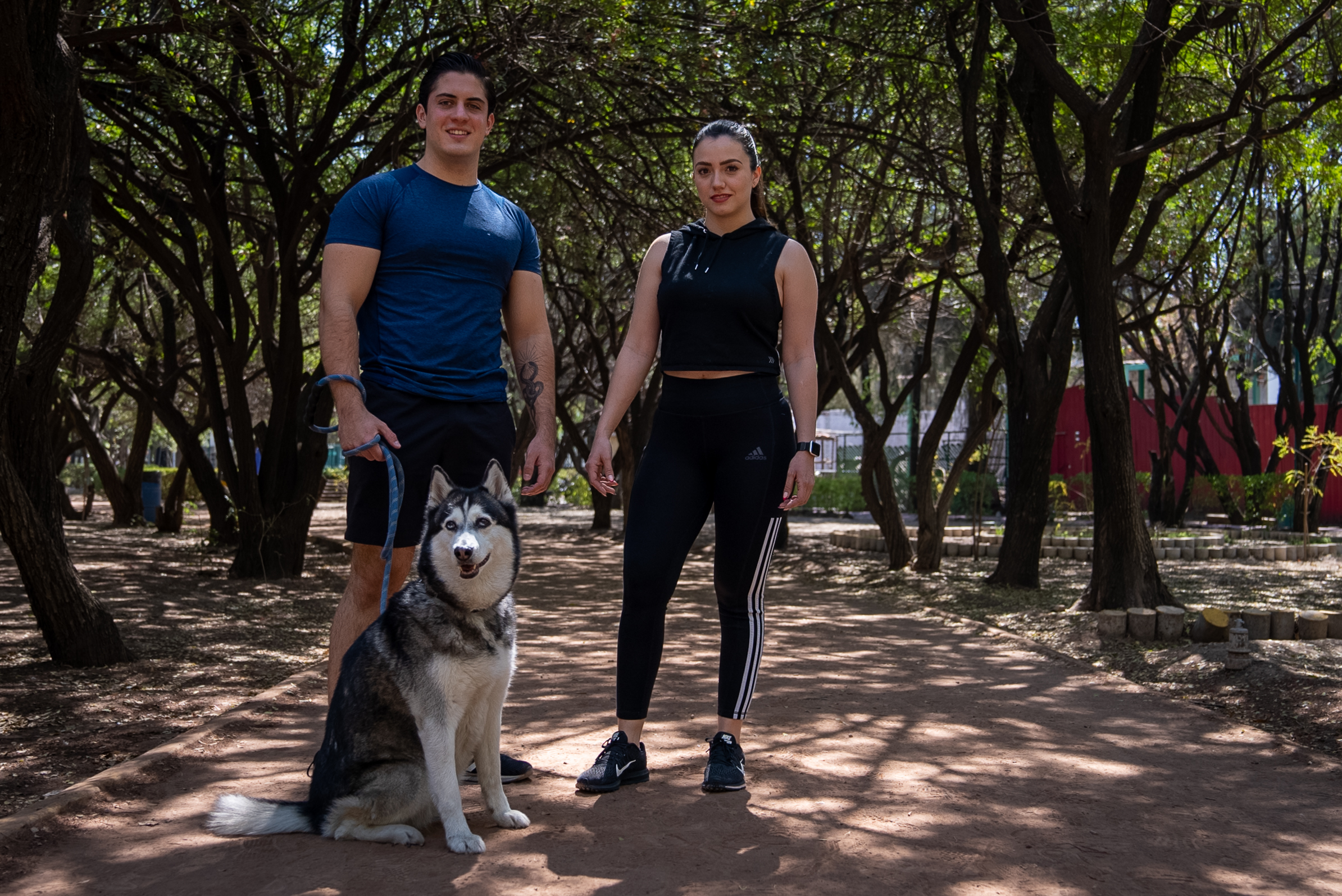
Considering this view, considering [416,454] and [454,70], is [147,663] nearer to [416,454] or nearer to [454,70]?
[416,454]

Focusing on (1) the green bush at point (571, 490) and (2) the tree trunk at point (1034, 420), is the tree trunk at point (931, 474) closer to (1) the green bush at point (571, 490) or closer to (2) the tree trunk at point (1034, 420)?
(2) the tree trunk at point (1034, 420)

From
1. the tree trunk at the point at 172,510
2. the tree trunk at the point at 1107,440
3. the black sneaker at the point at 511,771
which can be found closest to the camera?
the black sneaker at the point at 511,771

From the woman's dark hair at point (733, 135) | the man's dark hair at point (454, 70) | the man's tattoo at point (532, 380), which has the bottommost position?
the man's tattoo at point (532, 380)

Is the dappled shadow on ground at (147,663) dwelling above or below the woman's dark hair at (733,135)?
below

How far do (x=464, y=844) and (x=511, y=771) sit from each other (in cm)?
82

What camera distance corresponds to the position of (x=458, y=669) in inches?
128

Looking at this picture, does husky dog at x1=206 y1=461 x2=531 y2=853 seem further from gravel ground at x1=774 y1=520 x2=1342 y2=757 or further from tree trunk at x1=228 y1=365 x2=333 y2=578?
tree trunk at x1=228 y1=365 x2=333 y2=578

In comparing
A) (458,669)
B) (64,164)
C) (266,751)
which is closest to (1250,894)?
(458,669)

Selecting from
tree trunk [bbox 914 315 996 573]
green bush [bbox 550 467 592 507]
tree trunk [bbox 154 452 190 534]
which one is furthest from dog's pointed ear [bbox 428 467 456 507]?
green bush [bbox 550 467 592 507]

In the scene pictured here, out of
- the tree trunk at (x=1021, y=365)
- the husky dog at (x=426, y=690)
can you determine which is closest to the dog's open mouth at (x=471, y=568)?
the husky dog at (x=426, y=690)

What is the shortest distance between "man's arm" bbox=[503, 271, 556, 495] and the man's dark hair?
0.63 meters

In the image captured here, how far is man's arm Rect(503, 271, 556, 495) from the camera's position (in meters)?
4.07

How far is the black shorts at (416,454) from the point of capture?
373 centimetres

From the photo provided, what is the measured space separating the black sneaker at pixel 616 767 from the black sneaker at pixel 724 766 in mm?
245
